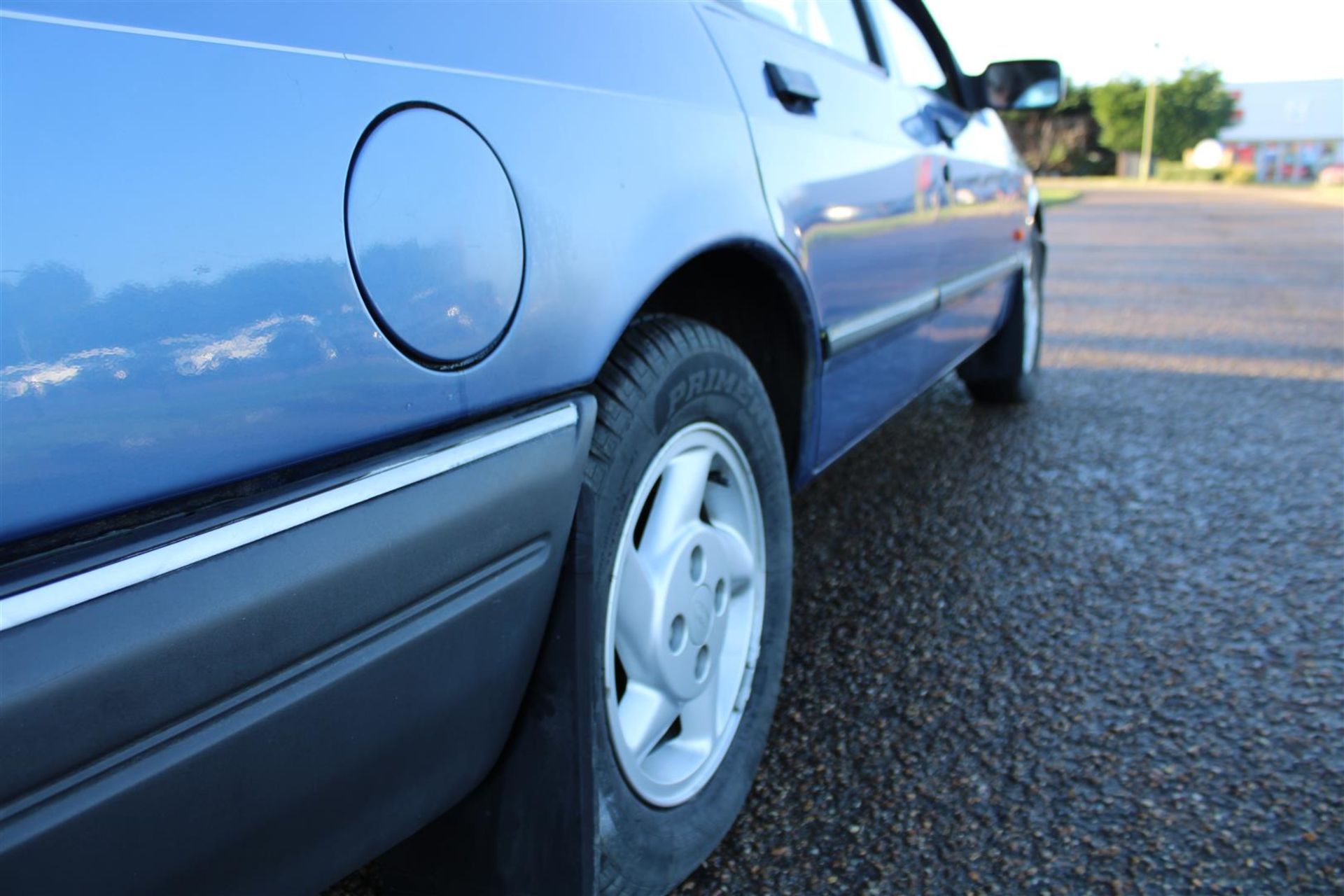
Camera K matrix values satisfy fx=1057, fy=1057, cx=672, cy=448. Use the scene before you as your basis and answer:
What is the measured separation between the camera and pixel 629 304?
1.23m

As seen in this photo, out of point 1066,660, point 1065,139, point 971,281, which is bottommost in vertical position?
point 1065,139

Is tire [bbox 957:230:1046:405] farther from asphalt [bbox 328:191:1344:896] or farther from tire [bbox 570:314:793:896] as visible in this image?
tire [bbox 570:314:793:896]

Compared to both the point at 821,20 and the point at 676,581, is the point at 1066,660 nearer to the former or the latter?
the point at 676,581

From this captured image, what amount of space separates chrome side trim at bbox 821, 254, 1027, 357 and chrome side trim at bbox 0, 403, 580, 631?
3.29 ft

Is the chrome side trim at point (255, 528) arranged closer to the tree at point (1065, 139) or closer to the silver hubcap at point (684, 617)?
the silver hubcap at point (684, 617)

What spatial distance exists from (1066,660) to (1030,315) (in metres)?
2.38

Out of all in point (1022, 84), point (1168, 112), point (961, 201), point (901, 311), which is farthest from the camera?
point (1168, 112)

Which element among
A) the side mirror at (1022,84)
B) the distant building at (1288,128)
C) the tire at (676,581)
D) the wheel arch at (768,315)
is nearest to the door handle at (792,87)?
the wheel arch at (768,315)

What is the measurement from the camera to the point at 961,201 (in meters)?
2.92

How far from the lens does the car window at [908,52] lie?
109 inches

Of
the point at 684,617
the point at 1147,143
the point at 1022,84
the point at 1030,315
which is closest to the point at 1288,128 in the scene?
the point at 1147,143

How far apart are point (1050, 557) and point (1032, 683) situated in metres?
0.72

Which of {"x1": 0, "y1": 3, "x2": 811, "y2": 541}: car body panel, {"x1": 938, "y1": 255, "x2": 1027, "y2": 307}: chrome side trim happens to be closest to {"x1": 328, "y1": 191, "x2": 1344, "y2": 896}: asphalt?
{"x1": 938, "y1": 255, "x2": 1027, "y2": 307}: chrome side trim

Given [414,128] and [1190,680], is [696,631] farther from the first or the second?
[1190,680]
